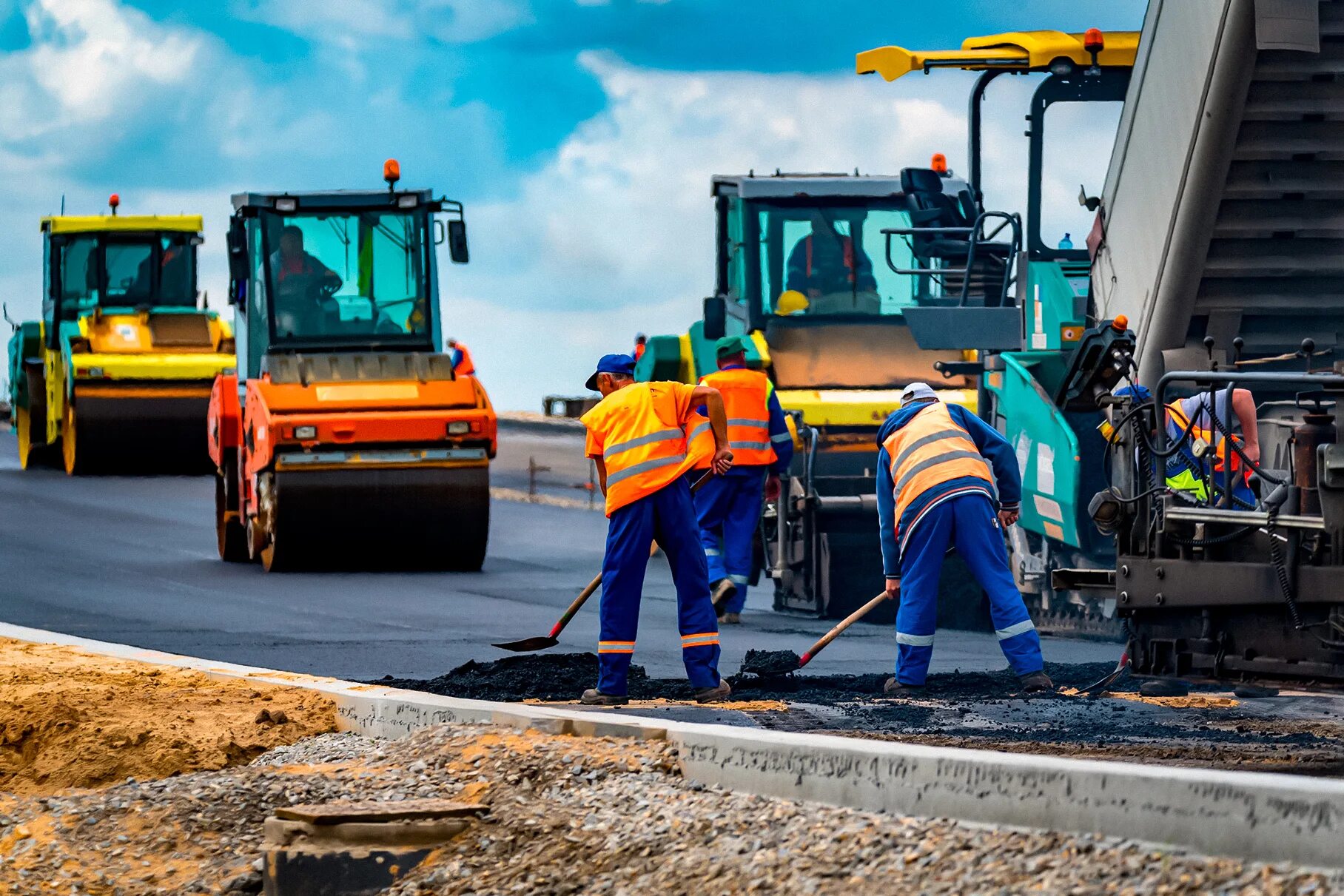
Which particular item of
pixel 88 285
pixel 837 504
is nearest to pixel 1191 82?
pixel 837 504

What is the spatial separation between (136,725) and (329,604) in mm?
5578

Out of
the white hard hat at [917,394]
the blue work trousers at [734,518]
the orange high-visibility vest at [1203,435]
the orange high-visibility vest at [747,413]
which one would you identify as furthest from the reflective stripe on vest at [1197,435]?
the blue work trousers at [734,518]

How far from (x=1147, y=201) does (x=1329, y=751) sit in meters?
3.64

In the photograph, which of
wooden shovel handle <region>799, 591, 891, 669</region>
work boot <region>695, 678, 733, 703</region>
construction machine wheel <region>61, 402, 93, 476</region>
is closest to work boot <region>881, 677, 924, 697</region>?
wooden shovel handle <region>799, 591, 891, 669</region>

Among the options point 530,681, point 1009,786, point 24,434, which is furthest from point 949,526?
point 24,434

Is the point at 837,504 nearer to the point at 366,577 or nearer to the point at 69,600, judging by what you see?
the point at 366,577

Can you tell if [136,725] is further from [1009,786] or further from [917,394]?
[917,394]

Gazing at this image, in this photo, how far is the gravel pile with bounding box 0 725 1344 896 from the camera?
4.84m

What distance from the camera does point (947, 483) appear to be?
9.27m

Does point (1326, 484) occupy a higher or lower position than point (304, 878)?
higher

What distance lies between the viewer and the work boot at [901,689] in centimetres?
910

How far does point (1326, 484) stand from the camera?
270 inches

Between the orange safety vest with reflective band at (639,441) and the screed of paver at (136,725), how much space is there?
1658mm

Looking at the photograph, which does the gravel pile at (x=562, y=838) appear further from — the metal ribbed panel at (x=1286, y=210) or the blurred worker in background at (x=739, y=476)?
the blurred worker in background at (x=739, y=476)
